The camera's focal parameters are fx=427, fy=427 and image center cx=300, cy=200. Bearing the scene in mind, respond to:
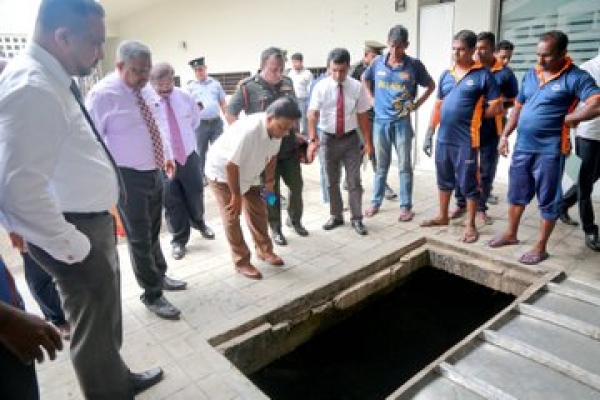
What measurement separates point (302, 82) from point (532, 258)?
4828 mm

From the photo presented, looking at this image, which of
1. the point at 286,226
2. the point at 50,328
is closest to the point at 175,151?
the point at 286,226

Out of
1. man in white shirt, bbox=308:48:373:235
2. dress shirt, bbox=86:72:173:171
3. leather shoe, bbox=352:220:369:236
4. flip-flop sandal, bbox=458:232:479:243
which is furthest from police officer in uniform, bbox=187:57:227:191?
flip-flop sandal, bbox=458:232:479:243

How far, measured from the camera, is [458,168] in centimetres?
398

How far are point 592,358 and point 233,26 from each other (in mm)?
8748

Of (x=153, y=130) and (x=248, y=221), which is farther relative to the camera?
(x=248, y=221)

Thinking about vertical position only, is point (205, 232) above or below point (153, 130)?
below

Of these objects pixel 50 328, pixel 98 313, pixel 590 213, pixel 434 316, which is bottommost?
pixel 434 316

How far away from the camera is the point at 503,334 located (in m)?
2.70

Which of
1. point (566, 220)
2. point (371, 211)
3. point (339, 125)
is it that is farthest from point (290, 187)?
→ point (566, 220)

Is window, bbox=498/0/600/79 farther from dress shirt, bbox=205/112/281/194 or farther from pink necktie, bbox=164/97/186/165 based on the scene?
pink necktie, bbox=164/97/186/165

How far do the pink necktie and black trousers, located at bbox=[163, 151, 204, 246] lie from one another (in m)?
0.13

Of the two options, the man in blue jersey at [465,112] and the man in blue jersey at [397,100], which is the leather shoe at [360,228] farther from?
the man in blue jersey at [465,112]

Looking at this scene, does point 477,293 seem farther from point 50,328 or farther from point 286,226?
point 50,328

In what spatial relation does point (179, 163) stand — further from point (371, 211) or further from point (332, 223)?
point (371, 211)
